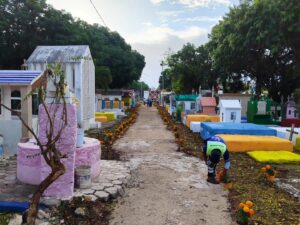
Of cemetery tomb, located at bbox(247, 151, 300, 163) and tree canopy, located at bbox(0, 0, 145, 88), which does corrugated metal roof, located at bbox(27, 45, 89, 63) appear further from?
cemetery tomb, located at bbox(247, 151, 300, 163)

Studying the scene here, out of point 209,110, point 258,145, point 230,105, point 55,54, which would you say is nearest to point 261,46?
point 209,110

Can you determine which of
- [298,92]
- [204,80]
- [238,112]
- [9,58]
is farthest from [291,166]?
[204,80]

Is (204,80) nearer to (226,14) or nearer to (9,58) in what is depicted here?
(226,14)

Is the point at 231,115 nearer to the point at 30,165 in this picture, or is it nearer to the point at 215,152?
the point at 215,152

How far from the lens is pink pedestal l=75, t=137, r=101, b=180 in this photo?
7701 millimetres

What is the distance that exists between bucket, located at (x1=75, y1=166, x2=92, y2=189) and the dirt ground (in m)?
0.93

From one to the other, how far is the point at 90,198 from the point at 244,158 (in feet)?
22.3

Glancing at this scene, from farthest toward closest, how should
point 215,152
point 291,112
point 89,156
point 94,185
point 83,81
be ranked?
point 291,112 < point 83,81 < point 215,152 < point 89,156 < point 94,185

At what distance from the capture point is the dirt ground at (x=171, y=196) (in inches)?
244

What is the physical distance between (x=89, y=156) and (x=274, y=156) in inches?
273

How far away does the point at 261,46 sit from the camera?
23.9m

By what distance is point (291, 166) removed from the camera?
34.4 feet

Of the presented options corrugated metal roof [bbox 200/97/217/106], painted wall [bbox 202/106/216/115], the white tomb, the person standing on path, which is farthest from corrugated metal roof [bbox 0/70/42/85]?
painted wall [bbox 202/106/216/115]

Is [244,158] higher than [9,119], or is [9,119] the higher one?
[9,119]
